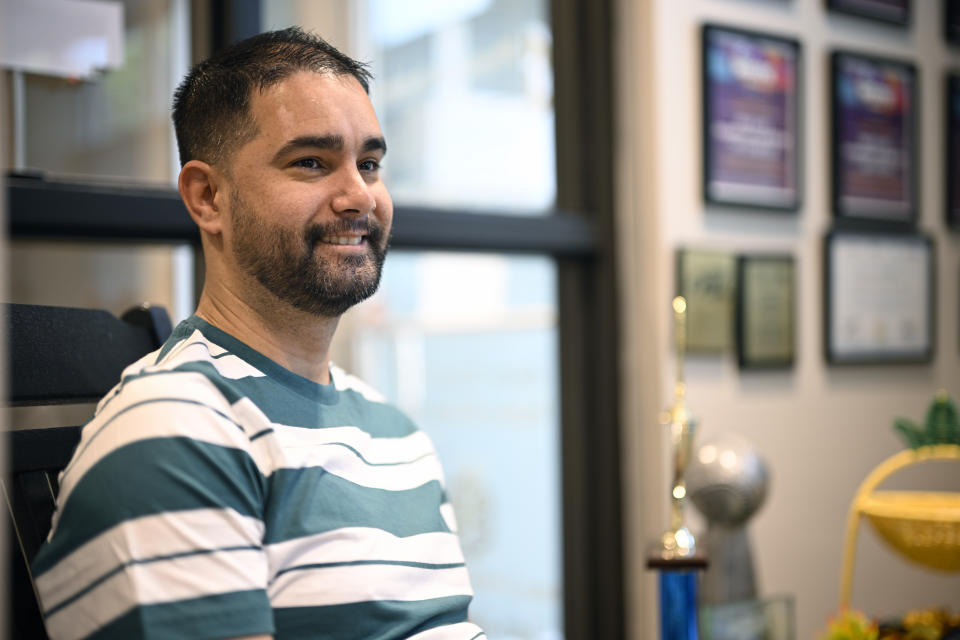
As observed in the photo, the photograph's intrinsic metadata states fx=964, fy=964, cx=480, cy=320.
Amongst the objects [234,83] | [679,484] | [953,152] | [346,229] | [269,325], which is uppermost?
[953,152]

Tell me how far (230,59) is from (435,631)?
2.17 feet

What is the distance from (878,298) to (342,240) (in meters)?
1.96

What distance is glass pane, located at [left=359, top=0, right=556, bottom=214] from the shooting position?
7.68 ft

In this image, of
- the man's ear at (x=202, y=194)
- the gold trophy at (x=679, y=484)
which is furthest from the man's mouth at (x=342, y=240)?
the gold trophy at (x=679, y=484)

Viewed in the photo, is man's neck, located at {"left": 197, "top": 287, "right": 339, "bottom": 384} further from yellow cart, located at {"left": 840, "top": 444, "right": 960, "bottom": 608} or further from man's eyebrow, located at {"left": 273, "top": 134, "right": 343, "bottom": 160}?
yellow cart, located at {"left": 840, "top": 444, "right": 960, "bottom": 608}

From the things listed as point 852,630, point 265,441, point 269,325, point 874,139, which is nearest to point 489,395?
point 852,630

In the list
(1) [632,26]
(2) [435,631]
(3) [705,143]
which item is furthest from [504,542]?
(2) [435,631]

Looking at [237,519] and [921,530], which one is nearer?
[237,519]

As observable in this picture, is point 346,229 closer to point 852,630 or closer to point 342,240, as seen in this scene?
point 342,240

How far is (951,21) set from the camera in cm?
278

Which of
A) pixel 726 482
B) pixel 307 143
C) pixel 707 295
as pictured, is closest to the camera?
pixel 307 143

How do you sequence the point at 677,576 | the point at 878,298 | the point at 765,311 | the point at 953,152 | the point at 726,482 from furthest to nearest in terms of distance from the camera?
the point at 953,152 < the point at 878,298 < the point at 765,311 < the point at 726,482 < the point at 677,576

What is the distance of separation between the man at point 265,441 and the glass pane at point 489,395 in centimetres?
117

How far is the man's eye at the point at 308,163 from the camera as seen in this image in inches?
40.6
